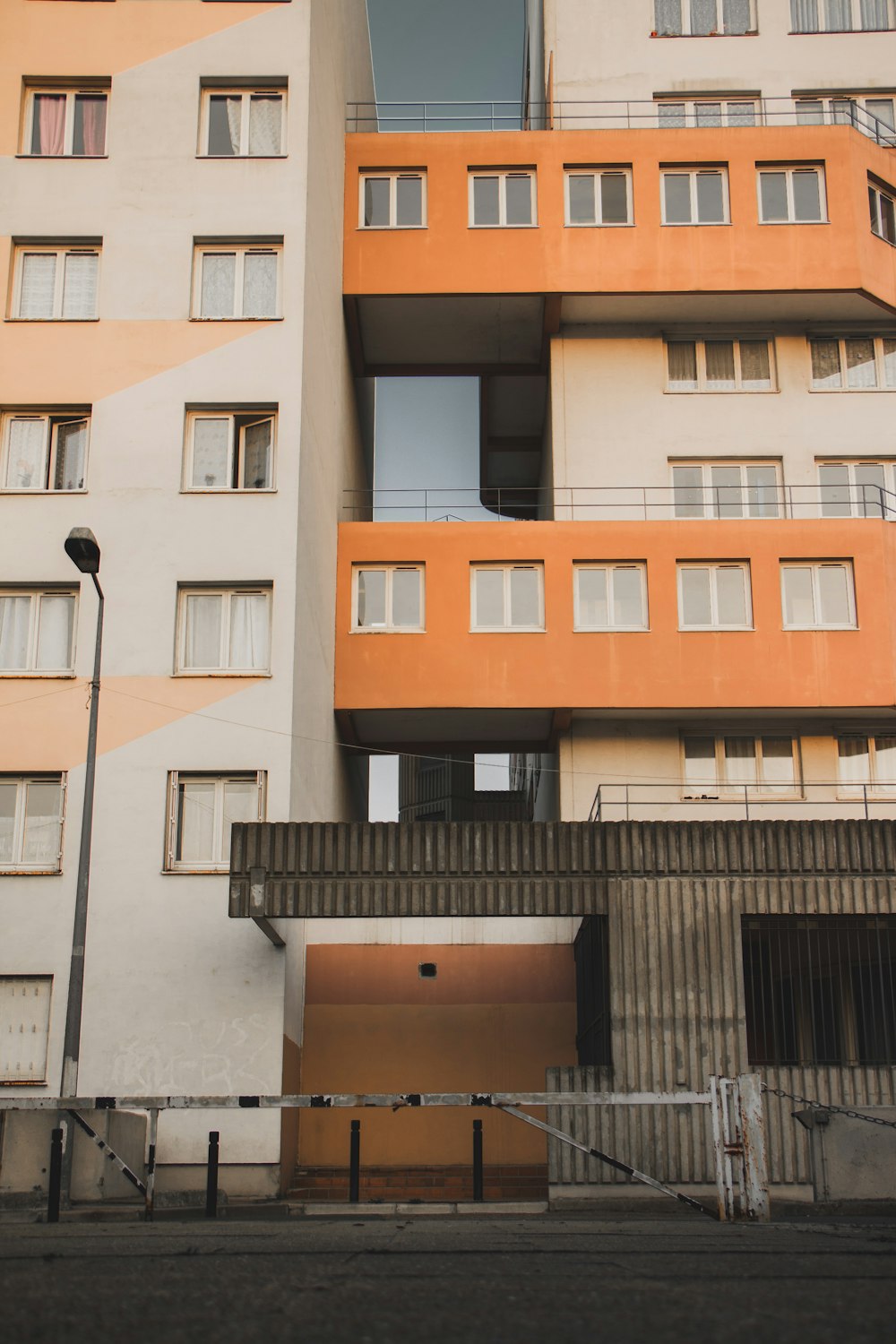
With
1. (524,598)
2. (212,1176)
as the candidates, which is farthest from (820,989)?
(524,598)

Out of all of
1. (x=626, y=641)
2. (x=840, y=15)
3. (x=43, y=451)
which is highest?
(x=840, y=15)

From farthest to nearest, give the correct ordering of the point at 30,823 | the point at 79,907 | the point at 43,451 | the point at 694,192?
1. the point at 694,192
2. the point at 43,451
3. the point at 30,823
4. the point at 79,907

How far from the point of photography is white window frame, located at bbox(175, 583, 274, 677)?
24656mm

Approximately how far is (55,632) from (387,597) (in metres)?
7.08

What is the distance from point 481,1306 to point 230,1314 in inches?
44.3

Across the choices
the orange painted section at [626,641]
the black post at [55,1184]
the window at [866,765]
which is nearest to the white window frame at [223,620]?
the orange painted section at [626,641]

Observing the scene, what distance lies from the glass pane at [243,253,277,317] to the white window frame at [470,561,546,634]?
258 inches

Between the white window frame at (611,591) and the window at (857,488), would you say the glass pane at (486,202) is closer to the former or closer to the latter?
the white window frame at (611,591)

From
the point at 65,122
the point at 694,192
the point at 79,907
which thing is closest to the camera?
the point at 79,907

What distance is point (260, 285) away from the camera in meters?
27.1

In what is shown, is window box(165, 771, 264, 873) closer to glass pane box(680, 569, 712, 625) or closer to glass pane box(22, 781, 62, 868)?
glass pane box(22, 781, 62, 868)

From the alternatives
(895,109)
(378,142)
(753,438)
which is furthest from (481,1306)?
(895,109)

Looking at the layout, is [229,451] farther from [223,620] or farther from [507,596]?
[507,596]

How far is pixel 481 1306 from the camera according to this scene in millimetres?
6559
